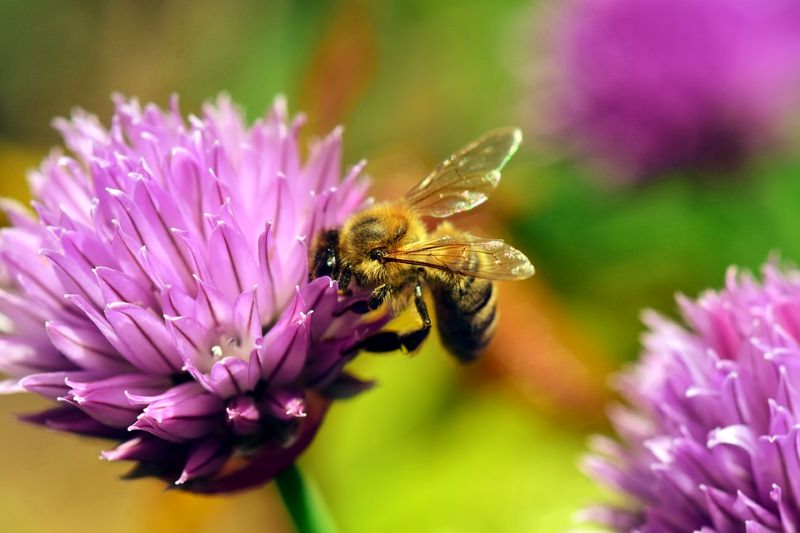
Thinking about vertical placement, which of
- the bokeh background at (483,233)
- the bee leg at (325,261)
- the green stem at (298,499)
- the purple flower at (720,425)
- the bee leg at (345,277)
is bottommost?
the purple flower at (720,425)

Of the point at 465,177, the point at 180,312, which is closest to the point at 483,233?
the point at 465,177

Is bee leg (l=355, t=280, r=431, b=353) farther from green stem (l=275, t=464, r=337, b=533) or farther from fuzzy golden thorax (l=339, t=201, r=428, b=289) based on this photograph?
green stem (l=275, t=464, r=337, b=533)

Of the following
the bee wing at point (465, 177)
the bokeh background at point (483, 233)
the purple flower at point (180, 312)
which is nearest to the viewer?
the purple flower at point (180, 312)

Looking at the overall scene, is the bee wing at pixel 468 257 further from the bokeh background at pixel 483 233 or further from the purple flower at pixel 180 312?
the bokeh background at pixel 483 233

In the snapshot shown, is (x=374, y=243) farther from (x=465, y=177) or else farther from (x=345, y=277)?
(x=465, y=177)

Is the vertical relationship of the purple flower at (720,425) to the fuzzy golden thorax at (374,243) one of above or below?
below

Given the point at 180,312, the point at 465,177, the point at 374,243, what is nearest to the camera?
the point at 180,312

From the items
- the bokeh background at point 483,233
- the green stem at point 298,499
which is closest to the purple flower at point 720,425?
the green stem at point 298,499

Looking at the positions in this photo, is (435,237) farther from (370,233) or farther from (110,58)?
(110,58)
